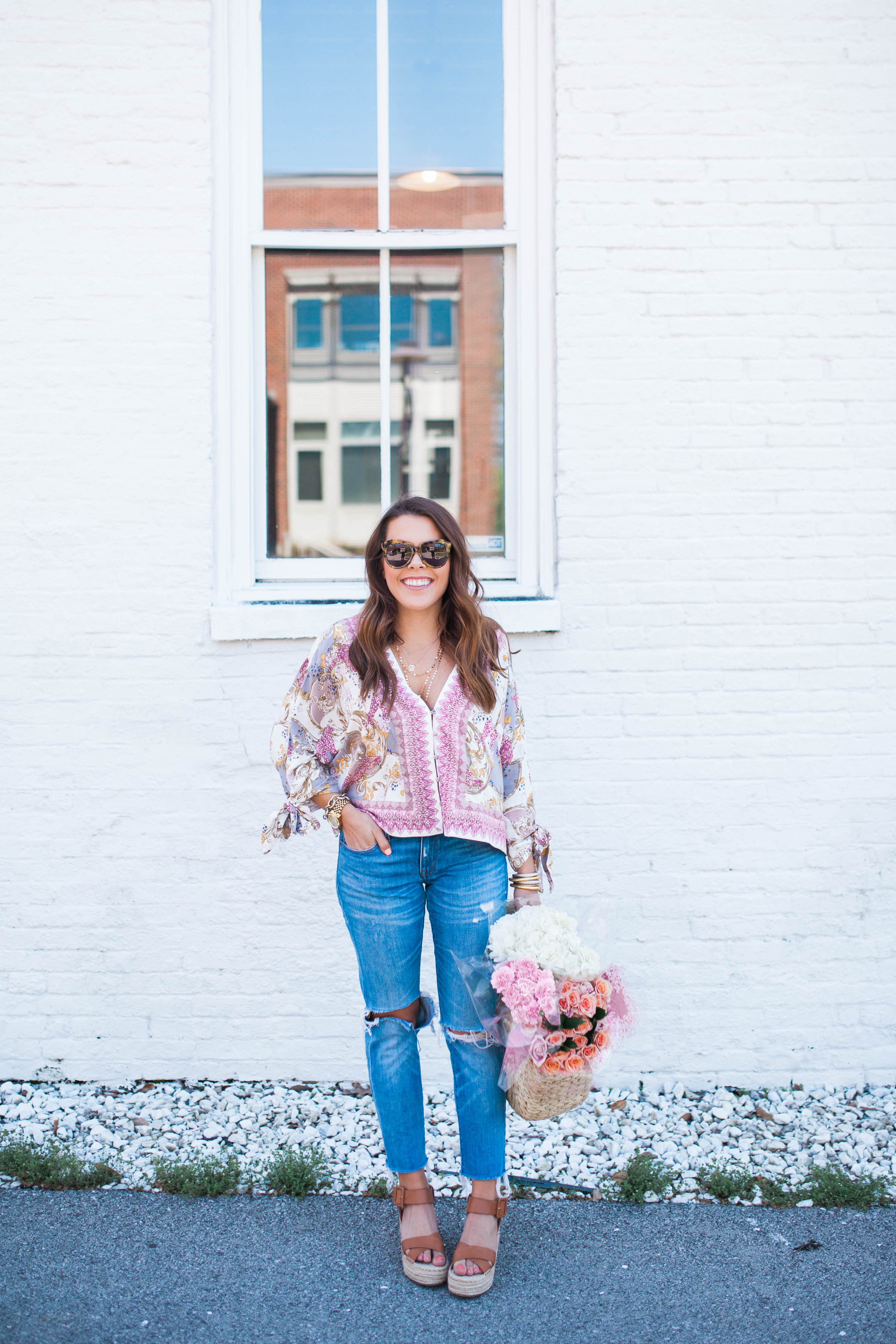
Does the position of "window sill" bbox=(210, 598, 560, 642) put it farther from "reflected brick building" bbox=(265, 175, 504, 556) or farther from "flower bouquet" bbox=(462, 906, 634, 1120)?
"flower bouquet" bbox=(462, 906, 634, 1120)

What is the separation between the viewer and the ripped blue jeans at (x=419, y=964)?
2533 mm

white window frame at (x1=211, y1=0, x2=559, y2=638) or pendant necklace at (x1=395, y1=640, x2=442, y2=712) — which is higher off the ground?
white window frame at (x1=211, y1=0, x2=559, y2=638)

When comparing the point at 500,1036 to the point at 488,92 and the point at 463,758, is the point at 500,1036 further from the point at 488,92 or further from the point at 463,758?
the point at 488,92

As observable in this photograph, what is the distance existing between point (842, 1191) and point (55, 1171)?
7.34 feet

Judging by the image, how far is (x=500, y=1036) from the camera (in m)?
2.54

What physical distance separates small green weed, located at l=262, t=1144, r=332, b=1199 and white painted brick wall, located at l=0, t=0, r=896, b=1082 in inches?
22.4

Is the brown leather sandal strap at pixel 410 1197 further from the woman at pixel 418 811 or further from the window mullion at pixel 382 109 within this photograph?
the window mullion at pixel 382 109

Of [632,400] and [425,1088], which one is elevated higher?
[632,400]

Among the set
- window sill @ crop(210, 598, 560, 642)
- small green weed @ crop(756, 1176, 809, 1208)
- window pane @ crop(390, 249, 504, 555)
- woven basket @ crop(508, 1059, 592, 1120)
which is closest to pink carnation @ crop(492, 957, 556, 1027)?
woven basket @ crop(508, 1059, 592, 1120)

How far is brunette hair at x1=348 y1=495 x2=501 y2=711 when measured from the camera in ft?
8.38

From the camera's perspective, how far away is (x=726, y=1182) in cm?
299

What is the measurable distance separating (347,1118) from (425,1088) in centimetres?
36

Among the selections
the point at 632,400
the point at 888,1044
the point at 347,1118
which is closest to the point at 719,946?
the point at 888,1044

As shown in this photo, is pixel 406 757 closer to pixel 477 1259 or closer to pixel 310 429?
pixel 477 1259
